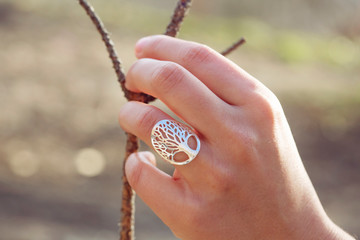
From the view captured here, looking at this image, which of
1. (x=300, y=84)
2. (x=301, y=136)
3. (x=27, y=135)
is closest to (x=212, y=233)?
(x=27, y=135)

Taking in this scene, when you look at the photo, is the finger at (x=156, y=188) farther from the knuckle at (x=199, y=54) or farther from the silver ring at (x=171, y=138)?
the knuckle at (x=199, y=54)

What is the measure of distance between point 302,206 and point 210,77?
0.79 ft

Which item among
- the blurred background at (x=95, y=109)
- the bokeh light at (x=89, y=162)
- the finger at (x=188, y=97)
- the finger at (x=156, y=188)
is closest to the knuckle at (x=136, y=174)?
the finger at (x=156, y=188)

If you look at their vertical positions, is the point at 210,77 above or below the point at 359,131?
above

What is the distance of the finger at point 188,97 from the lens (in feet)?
1.98

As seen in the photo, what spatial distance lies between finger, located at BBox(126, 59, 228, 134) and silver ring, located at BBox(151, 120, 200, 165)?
2cm

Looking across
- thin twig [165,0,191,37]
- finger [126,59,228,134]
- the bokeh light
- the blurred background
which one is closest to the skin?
finger [126,59,228,134]

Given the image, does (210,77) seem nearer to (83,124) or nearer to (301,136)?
(83,124)

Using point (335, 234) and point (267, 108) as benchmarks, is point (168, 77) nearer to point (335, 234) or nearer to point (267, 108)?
point (267, 108)

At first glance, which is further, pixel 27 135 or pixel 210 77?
pixel 27 135

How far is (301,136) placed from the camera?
4.40 metres

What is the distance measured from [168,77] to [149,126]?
0.26 ft

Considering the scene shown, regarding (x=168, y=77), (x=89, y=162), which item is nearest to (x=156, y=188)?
(x=168, y=77)

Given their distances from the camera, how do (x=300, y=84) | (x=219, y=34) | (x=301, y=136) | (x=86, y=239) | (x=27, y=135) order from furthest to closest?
(x=219, y=34), (x=300, y=84), (x=301, y=136), (x=27, y=135), (x=86, y=239)
